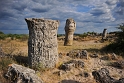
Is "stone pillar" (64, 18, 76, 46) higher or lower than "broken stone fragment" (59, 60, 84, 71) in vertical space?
higher

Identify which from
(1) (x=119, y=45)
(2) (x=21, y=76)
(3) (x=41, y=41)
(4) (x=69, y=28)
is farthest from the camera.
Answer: (4) (x=69, y=28)

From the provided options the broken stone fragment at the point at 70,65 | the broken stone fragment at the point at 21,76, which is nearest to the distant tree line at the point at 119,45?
the broken stone fragment at the point at 70,65

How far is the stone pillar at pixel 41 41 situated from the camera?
23.6 ft

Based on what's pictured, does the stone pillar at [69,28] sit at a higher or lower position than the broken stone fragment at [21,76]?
higher

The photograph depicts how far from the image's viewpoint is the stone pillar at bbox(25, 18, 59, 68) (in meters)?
7.20

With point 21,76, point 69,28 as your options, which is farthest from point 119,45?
point 21,76

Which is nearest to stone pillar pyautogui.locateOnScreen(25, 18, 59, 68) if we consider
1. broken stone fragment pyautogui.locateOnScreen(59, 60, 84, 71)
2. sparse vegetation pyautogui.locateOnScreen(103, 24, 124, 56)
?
broken stone fragment pyautogui.locateOnScreen(59, 60, 84, 71)

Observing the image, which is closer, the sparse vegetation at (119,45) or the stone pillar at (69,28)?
the sparse vegetation at (119,45)

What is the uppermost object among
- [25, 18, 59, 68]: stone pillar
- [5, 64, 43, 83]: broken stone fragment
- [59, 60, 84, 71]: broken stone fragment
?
[25, 18, 59, 68]: stone pillar

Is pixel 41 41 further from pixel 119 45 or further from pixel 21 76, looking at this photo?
pixel 119 45

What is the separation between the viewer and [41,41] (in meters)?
7.25

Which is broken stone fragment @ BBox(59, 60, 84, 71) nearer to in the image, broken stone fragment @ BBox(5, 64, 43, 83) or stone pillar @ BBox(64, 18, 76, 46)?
broken stone fragment @ BBox(5, 64, 43, 83)

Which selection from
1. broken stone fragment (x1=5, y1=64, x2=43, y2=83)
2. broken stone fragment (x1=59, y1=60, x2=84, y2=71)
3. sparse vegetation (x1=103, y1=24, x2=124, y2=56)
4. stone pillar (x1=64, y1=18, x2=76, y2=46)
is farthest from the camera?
stone pillar (x1=64, y1=18, x2=76, y2=46)

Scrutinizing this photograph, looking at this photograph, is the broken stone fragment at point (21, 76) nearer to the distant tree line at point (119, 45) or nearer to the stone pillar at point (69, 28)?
the distant tree line at point (119, 45)
